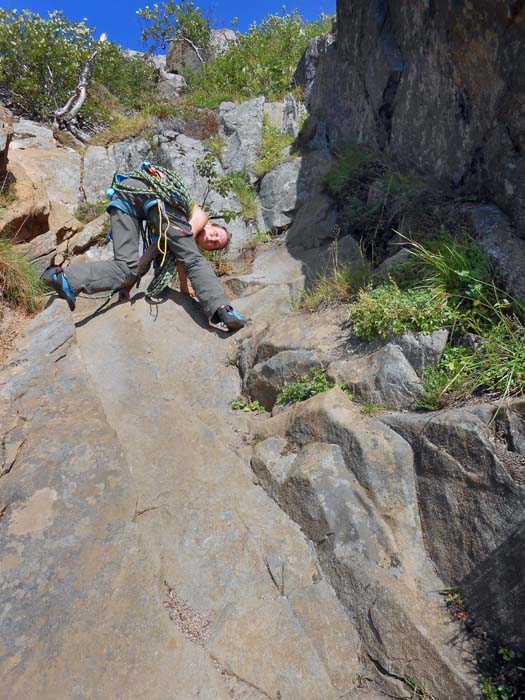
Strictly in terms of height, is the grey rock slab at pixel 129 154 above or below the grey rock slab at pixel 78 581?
above

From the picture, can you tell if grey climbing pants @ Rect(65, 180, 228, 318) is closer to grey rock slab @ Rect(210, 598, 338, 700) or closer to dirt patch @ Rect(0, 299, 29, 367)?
dirt patch @ Rect(0, 299, 29, 367)

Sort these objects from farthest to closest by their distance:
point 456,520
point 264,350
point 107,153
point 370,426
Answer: point 107,153, point 264,350, point 370,426, point 456,520

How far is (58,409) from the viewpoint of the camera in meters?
3.51

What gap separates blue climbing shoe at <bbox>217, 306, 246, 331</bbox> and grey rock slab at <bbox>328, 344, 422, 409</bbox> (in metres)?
1.62

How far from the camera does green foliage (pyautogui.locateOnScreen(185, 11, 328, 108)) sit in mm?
10047

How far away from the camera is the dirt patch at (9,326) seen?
176 inches

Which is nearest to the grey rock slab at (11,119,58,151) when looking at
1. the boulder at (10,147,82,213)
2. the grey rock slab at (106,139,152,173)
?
the boulder at (10,147,82,213)

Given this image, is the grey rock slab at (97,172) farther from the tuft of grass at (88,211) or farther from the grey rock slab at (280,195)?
the grey rock slab at (280,195)

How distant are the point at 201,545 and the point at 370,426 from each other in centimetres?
124

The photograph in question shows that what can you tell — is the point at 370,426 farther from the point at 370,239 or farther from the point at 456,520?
the point at 370,239

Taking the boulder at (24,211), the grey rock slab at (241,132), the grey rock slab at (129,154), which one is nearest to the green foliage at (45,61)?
the grey rock slab at (129,154)

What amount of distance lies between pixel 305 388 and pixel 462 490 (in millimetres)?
1402

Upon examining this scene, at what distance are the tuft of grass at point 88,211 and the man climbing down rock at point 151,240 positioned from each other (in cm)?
300

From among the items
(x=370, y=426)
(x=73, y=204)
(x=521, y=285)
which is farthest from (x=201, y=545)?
(x=73, y=204)
